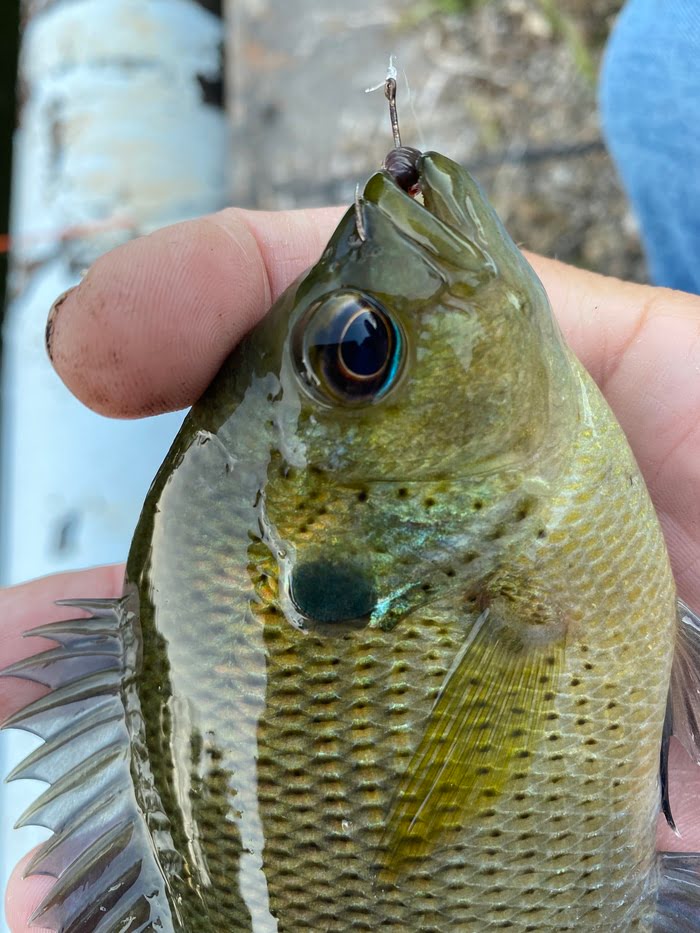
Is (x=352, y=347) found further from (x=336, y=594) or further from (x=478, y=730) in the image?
(x=478, y=730)

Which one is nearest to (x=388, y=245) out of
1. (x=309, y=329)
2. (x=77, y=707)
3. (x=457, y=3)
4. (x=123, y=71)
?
(x=309, y=329)

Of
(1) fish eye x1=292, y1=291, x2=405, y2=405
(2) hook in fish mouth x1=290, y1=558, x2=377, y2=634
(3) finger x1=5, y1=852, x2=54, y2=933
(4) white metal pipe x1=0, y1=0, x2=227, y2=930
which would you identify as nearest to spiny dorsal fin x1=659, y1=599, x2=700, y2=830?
(2) hook in fish mouth x1=290, y1=558, x2=377, y2=634

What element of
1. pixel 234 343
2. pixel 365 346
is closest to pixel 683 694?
pixel 365 346

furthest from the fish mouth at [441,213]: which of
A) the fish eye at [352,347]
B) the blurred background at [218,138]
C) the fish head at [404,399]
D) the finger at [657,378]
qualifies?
the blurred background at [218,138]

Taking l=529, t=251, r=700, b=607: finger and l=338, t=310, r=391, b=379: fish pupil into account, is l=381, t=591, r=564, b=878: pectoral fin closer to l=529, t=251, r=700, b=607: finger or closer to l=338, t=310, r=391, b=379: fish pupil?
l=338, t=310, r=391, b=379: fish pupil

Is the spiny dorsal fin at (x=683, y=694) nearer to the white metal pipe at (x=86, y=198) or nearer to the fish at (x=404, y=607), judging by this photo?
the fish at (x=404, y=607)
